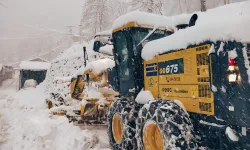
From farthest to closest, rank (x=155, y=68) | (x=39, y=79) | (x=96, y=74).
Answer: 1. (x=39, y=79)
2. (x=96, y=74)
3. (x=155, y=68)

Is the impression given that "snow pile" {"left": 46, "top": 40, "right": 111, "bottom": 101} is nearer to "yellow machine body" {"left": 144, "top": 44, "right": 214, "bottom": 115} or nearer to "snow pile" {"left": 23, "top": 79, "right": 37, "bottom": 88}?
"snow pile" {"left": 23, "top": 79, "right": 37, "bottom": 88}

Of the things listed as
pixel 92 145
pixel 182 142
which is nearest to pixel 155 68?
pixel 182 142

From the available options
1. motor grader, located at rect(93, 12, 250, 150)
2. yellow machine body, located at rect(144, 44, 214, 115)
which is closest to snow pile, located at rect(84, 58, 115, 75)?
motor grader, located at rect(93, 12, 250, 150)

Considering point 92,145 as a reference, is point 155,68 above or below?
above

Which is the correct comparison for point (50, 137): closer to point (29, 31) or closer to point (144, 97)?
point (144, 97)

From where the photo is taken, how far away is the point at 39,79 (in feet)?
125

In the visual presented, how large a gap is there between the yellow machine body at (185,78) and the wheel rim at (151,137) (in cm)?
68

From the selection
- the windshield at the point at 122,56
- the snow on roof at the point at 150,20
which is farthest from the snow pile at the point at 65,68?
the snow on roof at the point at 150,20

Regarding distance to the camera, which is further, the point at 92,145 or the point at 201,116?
the point at 92,145

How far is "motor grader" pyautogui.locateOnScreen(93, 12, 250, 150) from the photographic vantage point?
3927mm

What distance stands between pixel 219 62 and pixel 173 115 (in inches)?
48.3

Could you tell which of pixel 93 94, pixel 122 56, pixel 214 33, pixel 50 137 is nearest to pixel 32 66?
pixel 93 94

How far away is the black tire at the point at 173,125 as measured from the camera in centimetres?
457

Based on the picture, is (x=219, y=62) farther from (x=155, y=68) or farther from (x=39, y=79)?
(x=39, y=79)
